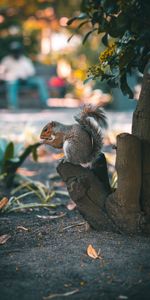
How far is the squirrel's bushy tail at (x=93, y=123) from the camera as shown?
142 inches

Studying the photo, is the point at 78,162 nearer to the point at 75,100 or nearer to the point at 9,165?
the point at 9,165

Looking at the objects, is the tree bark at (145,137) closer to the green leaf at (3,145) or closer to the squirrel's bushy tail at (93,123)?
the squirrel's bushy tail at (93,123)

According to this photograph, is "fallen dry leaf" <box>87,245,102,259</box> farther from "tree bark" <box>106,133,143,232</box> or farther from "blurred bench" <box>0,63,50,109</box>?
"blurred bench" <box>0,63,50,109</box>

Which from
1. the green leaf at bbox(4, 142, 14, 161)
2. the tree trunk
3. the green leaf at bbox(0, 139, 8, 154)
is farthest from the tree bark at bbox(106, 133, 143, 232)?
the green leaf at bbox(0, 139, 8, 154)

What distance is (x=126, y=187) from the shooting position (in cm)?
320

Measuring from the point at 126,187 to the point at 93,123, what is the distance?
579 millimetres

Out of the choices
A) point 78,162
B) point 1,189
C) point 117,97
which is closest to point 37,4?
point 117,97

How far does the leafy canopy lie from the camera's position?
9.74 feet

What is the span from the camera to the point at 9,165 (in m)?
4.95

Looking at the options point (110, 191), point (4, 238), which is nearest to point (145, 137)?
point (110, 191)

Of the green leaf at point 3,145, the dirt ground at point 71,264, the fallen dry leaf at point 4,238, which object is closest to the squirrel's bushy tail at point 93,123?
the dirt ground at point 71,264

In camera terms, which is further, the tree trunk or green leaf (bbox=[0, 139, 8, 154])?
green leaf (bbox=[0, 139, 8, 154])

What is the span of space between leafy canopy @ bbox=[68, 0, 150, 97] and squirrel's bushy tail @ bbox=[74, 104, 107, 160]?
323mm

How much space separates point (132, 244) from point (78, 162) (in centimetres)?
72
